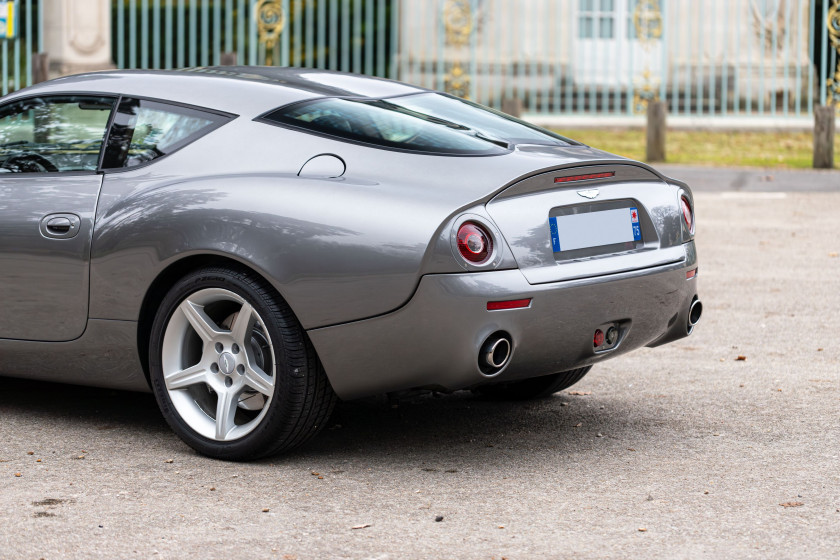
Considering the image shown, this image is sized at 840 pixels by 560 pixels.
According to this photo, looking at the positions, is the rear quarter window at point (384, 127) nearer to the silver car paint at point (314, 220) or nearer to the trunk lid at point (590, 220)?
the silver car paint at point (314, 220)

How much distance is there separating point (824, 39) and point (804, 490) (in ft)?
55.7

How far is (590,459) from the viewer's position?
15.6ft

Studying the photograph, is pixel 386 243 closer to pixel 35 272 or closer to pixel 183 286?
pixel 183 286

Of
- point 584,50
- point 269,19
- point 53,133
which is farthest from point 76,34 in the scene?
point 53,133

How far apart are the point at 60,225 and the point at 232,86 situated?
81 centimetres

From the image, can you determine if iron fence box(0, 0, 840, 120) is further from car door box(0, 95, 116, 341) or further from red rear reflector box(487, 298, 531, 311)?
red rear reflector box(487, 298, 531, 311)

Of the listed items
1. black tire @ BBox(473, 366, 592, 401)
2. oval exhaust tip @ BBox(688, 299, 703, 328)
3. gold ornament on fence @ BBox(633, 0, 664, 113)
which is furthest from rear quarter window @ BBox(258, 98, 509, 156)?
gold ornament on fence @ BBox(633, 0, 664, 113)

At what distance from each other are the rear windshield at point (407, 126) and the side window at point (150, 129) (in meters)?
0.30

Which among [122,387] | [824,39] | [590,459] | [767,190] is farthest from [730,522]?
[824,39]

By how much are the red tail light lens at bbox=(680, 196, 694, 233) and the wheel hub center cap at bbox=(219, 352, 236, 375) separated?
5.78 ft

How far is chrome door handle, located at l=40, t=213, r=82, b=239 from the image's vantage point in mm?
4852

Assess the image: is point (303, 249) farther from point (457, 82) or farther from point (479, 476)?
→ point (457, 82)

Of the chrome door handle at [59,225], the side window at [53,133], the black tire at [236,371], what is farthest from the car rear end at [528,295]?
the side window at [53,133]

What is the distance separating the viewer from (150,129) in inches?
196
